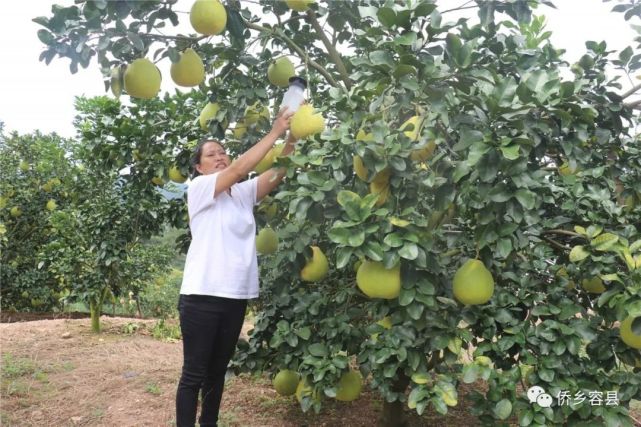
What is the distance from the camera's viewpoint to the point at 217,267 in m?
2.14

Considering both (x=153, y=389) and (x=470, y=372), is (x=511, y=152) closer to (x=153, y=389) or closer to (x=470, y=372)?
(x=470, y=372)

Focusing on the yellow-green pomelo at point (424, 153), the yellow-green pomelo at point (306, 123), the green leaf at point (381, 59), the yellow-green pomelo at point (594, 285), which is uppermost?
the green leaf at point (381, 59)

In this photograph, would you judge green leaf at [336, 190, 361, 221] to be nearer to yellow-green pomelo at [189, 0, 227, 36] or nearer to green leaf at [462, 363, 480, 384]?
green leaf at [462, 363, 480, 384]

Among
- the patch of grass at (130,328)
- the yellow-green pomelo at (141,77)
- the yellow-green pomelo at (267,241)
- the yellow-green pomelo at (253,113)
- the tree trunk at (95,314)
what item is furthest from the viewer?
the patch of grass at (130,328)

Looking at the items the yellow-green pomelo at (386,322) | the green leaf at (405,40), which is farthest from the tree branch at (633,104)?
the yellow-green pomelo at (386,322)

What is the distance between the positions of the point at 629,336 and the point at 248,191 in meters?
1.54

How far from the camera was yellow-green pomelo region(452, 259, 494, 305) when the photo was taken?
1.84 metres

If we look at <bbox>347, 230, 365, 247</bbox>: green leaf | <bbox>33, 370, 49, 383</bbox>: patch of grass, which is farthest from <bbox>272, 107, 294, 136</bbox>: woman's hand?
<bbox>33, 370, 49, 383</bbox>: patch of grass

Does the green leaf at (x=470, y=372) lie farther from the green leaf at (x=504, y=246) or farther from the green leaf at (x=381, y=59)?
the green leaf at (x=381, y=59)

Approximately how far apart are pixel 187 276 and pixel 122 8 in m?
1.03

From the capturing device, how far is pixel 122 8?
5.50 feet

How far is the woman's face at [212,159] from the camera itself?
2.35 meters

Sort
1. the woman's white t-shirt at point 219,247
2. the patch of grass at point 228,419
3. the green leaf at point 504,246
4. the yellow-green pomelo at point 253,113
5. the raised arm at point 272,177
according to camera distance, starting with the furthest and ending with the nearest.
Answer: the patch of grass at point 228,419
the yellow-green pomelo at point 253,113
the raised arm at point 272,177
the woman's white t-shirt at point 219,247
the green leaf at point 504,246

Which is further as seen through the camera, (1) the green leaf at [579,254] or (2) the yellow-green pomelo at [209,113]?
(2) the yellow-green pomelo at [209,113]
